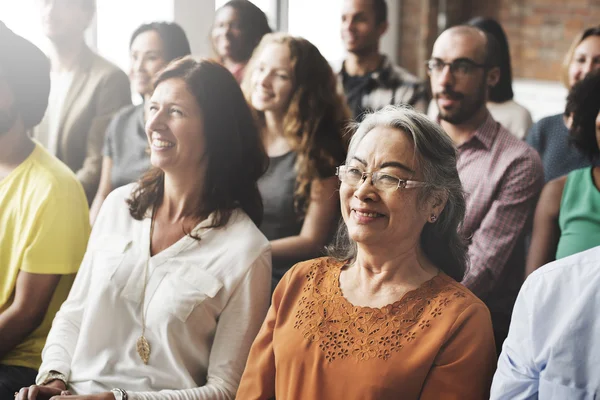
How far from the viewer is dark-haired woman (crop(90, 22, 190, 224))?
9.52ft

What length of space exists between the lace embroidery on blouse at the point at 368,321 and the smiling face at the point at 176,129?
520 mm

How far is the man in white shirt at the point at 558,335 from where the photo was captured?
4.63 feet

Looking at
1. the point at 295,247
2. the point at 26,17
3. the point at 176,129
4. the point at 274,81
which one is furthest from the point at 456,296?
the point at 26,17

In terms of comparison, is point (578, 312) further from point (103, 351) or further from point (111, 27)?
point (111, 27)

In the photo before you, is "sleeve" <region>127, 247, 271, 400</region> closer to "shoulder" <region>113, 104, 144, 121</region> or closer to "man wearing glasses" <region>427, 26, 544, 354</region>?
"man wearing glasses" <region>427, 26, 544, 354</region>

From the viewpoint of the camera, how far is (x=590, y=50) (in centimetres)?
320

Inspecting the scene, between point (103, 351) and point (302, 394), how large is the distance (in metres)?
0.57

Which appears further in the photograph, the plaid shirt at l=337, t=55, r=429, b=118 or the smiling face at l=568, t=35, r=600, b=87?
the plaid shirt at l=337, t=55, r=429, b=118

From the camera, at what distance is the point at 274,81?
108 inches

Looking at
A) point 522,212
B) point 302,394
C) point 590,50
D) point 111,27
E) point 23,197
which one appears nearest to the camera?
point 302,394

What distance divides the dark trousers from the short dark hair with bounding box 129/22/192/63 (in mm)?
1310

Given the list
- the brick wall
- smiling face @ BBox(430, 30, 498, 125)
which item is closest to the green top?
smiling face @ BBox(430, 30, 498, 125)

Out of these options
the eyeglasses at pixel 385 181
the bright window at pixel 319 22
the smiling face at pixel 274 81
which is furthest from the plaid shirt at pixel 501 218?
the bright window at pixel 319 22

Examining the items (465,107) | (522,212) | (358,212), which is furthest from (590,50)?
(358,212)
